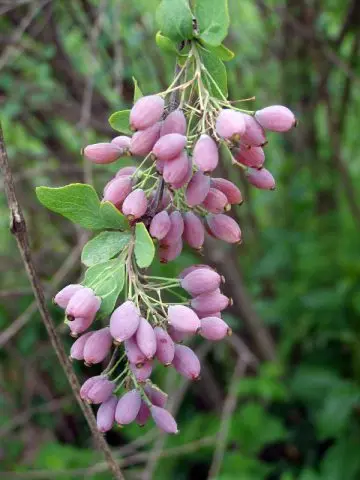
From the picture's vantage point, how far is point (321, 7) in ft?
8.75

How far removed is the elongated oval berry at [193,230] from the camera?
0.64 meters

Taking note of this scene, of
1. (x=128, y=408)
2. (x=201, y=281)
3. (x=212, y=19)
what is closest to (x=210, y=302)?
(x=201, y=281)

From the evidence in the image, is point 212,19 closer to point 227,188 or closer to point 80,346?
point 227,188

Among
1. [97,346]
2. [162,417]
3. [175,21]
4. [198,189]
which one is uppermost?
[175,21]

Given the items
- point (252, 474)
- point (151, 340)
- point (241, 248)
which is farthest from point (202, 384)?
point (151, 340)

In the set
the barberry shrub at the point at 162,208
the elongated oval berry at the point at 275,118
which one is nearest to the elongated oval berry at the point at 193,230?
the barberry shrub at the point at 162,208

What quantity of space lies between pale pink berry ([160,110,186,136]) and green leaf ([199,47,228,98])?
5 cm

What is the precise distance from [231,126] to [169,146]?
0.05m

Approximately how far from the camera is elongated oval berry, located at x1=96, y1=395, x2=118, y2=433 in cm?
66

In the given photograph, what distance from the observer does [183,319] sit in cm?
63

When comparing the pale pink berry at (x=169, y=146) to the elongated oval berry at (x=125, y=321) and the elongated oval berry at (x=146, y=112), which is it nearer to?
the elongated oval berry at (x=146, y=112)

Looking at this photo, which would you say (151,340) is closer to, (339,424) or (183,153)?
(183,153)

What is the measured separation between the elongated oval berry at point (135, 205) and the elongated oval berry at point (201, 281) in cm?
9

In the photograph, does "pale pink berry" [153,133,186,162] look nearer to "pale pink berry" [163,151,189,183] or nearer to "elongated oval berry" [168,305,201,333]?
"pale pink berry" [163,151,189,183]
